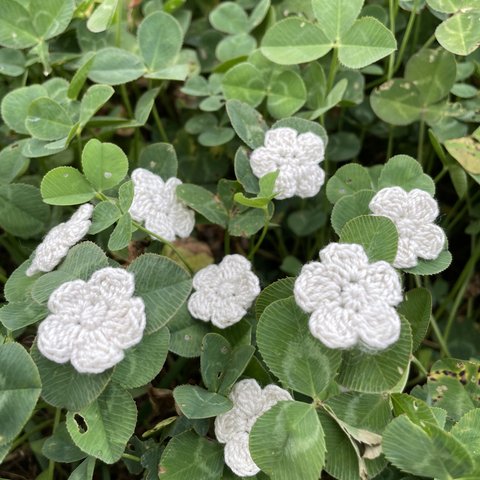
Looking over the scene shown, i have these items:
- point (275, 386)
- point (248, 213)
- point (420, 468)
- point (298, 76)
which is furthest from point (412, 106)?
point (420, 468)

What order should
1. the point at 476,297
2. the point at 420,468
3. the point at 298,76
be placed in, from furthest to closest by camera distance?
1. the point at 476,297
2. the point at 298,76
3. the point at 420,468

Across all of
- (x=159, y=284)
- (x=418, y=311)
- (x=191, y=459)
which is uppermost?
(x=159, y=284)

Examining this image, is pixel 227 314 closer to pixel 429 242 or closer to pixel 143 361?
pixel 143 361

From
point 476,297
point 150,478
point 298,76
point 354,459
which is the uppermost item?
point 298,76

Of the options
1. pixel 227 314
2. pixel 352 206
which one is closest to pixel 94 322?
pixel 227 314

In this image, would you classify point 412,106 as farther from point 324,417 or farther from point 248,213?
point 324,417

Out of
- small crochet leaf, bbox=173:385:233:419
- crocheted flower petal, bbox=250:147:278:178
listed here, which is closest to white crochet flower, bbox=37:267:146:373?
small crochet leaf, bbox=173:385:233:419
